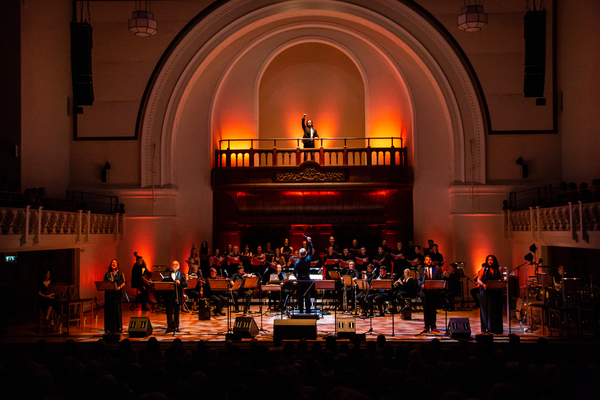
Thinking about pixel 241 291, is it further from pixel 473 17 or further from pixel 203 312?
pixel 473 17

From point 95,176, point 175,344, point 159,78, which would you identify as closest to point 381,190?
point 159,78

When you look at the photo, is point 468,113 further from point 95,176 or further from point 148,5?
point 95,176

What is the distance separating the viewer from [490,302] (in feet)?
35.1

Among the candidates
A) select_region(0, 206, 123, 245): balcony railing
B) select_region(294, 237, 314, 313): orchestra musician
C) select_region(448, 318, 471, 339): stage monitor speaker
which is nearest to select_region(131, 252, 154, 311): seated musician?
select_region(0, 206, 123, 245): balcony railing

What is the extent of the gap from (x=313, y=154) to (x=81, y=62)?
7631mm

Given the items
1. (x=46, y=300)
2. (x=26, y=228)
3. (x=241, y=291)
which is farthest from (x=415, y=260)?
(x=26, y=228)

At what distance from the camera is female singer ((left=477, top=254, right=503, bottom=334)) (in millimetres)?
10633

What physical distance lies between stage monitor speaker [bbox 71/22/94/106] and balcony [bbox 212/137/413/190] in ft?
17.0

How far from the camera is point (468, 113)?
16.5 m

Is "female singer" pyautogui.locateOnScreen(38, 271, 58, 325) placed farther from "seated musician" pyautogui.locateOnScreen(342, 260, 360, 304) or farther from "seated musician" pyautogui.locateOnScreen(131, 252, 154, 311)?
"seated musician" pyautogui.locateOnScreen(342, 260, 360, 304)

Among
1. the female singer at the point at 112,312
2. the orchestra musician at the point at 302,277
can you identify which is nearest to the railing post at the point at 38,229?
the female singer at the point at 112,312

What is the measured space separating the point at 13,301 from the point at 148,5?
9817mm

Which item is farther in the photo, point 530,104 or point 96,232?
point 530,104

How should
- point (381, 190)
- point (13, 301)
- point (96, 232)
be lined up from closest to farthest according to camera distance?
point (13, 301) → point (96, 232) → point (381, 190)
